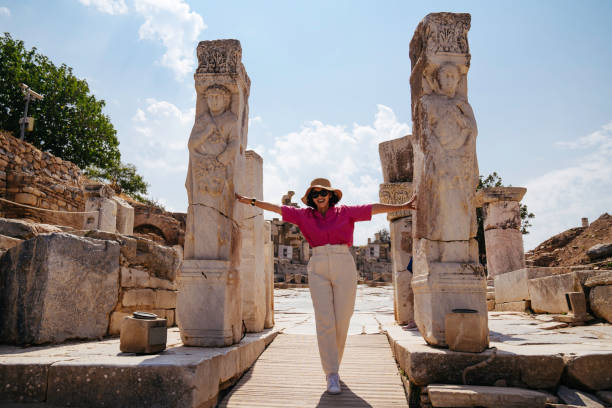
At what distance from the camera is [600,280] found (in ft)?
18.0

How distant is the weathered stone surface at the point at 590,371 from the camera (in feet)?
9.25

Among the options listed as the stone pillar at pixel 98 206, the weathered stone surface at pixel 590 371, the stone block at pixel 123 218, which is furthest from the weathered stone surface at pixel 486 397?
the stone block at pixel 123 218

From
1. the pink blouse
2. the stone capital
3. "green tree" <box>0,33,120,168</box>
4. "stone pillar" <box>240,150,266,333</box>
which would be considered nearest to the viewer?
the pink blouse

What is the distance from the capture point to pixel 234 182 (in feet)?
13.3

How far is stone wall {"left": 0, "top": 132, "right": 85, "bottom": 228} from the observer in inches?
464

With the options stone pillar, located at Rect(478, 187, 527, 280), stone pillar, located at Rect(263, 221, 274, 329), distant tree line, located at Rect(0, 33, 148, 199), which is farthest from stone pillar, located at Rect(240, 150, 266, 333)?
distant tree line, located at Rect(0, 33, 148, 199)

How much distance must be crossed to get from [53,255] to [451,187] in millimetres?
3858

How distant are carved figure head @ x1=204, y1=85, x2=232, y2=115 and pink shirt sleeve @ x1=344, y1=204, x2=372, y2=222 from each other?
1.77 meters

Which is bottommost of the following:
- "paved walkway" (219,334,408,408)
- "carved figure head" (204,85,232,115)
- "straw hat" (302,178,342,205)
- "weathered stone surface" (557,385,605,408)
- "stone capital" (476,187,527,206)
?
"paved walkway" (219,334,408,408)

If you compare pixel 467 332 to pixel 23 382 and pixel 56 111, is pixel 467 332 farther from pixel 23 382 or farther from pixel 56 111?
pixel 56 111

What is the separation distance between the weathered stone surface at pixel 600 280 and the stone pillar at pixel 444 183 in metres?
3.12

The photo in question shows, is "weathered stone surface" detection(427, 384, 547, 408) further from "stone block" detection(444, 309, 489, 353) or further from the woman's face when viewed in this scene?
the woman's face

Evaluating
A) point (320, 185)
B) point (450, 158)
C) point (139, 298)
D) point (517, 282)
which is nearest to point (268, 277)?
point (139, 298)

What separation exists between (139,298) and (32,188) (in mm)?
9823
